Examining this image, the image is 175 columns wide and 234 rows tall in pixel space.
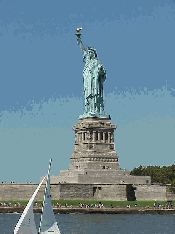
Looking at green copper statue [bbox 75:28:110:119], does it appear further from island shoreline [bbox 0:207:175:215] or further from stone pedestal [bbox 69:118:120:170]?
island shoreline [bbox 0:207:175:215]

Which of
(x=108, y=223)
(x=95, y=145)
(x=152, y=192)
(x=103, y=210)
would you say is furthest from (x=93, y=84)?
(x=108, y=223)

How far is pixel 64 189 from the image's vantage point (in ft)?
301

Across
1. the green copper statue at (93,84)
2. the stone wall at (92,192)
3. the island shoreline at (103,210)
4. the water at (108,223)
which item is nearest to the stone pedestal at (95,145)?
the green copper statue at (93,84)

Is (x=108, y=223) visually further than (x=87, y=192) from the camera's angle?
No

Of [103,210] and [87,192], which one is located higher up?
[87,192]

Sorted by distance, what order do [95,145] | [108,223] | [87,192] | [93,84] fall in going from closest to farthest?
[108,223] < [87,192] < [95,145] < [93,84]

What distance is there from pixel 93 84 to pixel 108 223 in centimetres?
3278

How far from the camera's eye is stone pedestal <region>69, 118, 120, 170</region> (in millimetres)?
99312

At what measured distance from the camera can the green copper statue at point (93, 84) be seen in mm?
102062

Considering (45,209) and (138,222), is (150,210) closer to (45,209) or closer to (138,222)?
(138,222)

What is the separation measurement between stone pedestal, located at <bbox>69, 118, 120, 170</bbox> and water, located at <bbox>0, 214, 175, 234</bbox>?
15.7m

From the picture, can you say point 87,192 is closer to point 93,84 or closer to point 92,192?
point 92,192

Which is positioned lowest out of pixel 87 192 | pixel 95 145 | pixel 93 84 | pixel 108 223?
pixel 108 223

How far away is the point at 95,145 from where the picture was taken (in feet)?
329
